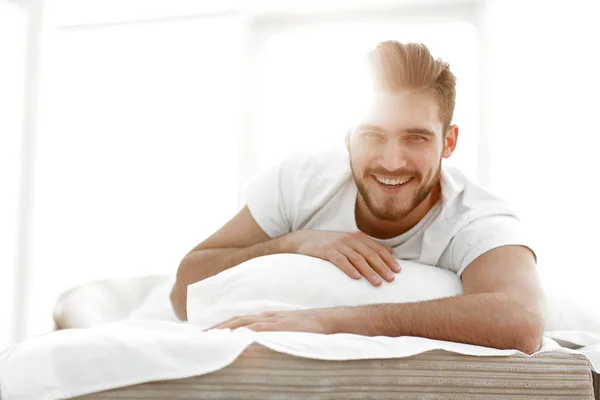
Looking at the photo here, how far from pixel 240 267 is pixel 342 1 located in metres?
2.51

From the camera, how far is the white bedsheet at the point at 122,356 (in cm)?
94

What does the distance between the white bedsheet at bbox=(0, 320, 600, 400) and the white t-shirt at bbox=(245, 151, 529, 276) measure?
60 centimetres

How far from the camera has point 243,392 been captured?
960 mm

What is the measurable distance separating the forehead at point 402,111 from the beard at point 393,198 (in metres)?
0.11

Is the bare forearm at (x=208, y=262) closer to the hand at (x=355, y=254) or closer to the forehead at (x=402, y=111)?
the hand at (x=355, y=254)

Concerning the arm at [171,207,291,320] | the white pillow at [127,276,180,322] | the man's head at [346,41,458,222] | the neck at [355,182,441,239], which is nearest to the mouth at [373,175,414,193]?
the man's head at [346,41,458,222]

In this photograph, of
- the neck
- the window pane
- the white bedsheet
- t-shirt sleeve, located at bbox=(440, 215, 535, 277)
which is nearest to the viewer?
the white bedsheet

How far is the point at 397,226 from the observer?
1706mm

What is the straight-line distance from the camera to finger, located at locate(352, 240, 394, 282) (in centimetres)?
136

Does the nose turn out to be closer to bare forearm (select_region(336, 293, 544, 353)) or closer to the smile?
the smile

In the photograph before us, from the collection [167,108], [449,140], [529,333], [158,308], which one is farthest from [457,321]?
[167,108]

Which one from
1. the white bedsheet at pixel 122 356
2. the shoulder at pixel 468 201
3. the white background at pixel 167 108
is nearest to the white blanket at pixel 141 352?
the white bedsheet at pixel 122 356

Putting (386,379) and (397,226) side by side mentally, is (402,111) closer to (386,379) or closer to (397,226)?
(397,226)

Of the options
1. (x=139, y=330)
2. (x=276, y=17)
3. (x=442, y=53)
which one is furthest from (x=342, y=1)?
(x=139, y=330)
